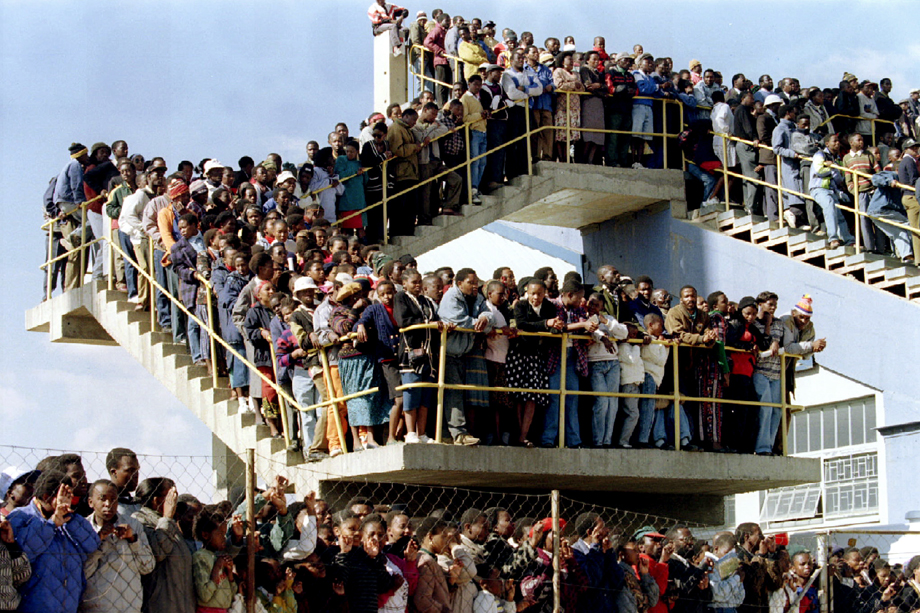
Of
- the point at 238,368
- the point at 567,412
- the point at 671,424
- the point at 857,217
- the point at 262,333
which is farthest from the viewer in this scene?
the point at 857,217

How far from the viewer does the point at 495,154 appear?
58.0ft

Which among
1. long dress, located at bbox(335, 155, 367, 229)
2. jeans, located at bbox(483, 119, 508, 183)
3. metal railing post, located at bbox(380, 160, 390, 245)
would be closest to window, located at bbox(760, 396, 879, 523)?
jeans, located at bbox(483, 119, 508, 183)

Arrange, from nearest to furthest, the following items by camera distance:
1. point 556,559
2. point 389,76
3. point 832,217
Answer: point 556,559 < point 832,217 < point 389,76

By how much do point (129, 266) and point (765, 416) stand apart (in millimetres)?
7045

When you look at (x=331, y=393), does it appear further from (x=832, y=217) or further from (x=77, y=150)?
(x=832, y=217)

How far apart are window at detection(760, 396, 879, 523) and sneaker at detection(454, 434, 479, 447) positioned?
8.01 meters

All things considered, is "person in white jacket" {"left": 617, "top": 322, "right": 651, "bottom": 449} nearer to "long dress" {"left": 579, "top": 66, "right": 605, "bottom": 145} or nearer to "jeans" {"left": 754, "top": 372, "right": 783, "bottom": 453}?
"jeans" {"left": 754, "top": 372, "right": 783, "bottom": 453}

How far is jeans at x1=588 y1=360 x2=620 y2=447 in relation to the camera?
12.4 metres

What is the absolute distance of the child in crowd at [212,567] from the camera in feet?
27.3

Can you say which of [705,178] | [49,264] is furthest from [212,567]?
[705,178]

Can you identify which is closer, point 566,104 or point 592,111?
point 566,104

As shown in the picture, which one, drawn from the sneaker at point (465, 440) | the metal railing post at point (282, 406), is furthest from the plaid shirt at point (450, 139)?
the sneaker at point (465, 440)

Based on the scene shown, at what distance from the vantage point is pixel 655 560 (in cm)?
1090

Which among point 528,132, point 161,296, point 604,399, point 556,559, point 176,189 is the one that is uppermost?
point 528,132
